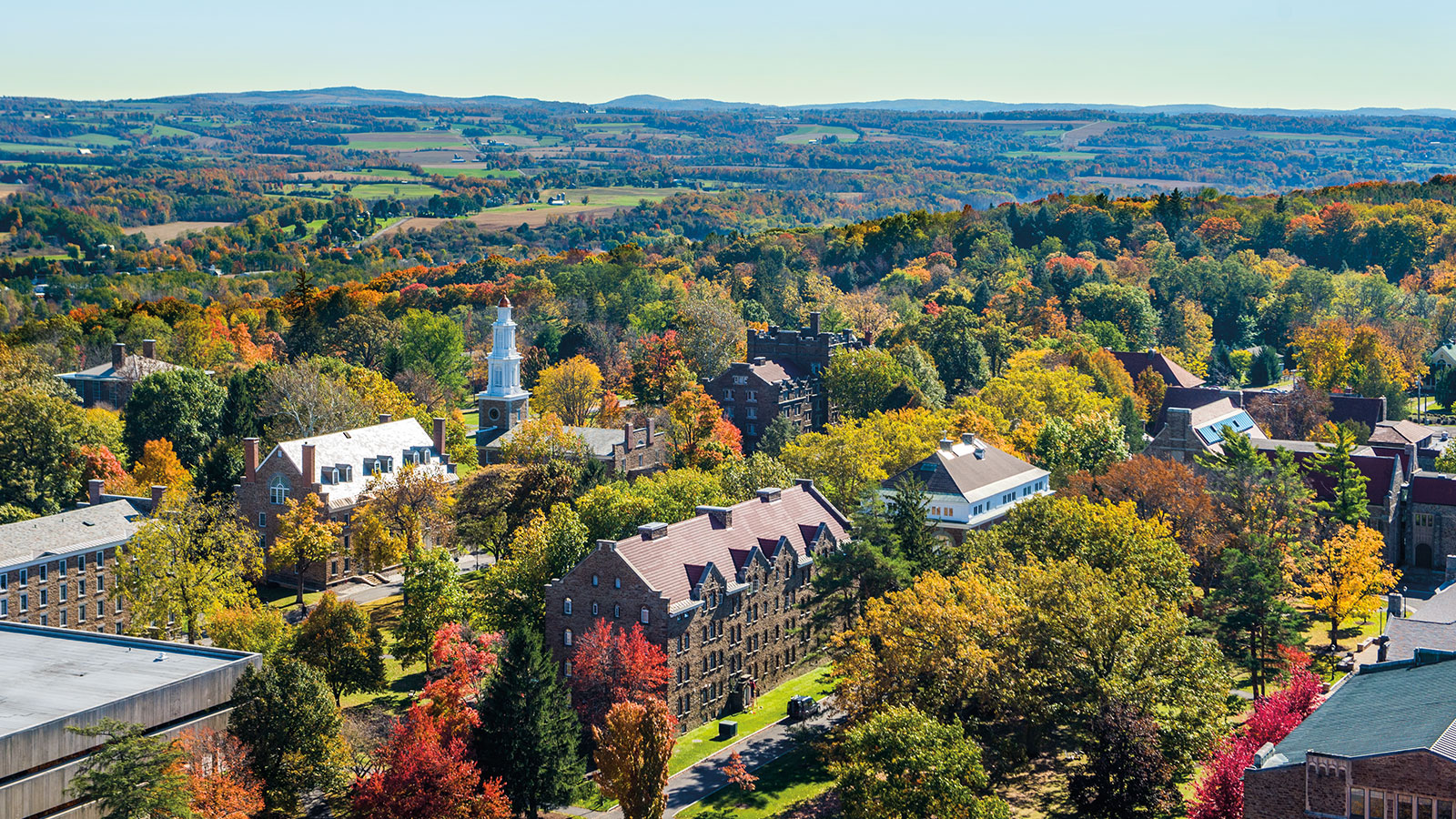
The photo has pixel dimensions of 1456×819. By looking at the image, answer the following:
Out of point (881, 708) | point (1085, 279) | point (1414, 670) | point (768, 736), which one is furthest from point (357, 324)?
point (1414, 670)

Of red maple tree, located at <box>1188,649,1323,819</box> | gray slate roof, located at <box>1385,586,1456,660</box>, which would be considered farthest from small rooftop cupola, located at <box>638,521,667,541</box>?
gray slate roof, located at <box>1385,586,1456,660</box>

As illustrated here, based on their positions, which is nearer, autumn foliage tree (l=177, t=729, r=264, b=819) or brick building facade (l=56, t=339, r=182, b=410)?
autumn foliage tree (l=177, t=729, r=264, b=819)

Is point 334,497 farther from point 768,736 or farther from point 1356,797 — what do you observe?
point 1356,797

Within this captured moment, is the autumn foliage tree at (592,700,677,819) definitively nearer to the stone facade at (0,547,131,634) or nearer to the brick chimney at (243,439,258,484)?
the stone facade at (0,547,131,634)

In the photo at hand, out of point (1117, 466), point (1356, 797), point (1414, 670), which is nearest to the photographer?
point (1356, 797)

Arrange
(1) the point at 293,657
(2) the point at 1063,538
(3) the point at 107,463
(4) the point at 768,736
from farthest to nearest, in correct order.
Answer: (3) the point at 107,463
(2) the point at 1063,538
(4) the point at 768,736
(1) the point at 293,657
